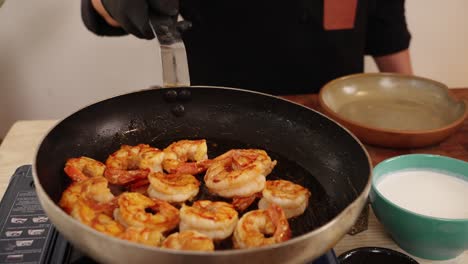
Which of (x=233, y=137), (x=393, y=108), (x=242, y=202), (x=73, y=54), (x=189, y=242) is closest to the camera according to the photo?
(x=189, y=242)

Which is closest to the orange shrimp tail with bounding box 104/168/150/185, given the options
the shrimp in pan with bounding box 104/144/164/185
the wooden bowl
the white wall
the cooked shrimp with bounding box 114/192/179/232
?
the shrimp in pan with bounding box 104/144/164/185

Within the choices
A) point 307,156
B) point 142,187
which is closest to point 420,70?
point 307,156

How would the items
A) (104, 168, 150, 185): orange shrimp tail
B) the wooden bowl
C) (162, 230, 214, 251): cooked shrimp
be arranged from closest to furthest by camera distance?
(162, 230, 214, 251): cooked shrimp < (104, 168, 150, 185): orange shrimp tail < the wooden bowl

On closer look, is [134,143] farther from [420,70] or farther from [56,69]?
[420,70]

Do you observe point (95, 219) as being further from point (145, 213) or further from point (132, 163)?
point (132, 163)

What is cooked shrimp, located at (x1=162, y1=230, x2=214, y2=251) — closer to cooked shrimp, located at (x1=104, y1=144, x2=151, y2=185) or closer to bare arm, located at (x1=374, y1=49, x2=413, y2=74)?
cooked shrimp, located at (x1=104, y1=144, x2=151, y2=185)

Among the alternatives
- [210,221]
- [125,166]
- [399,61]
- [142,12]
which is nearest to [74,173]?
[125,166]
